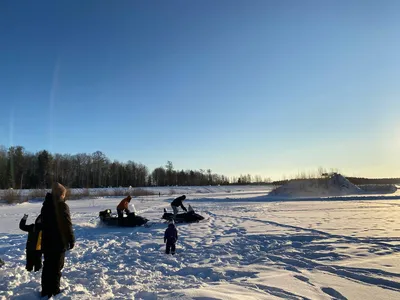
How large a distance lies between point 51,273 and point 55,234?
0.59 m

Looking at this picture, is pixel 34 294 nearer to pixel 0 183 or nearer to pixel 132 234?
pixel 132 234

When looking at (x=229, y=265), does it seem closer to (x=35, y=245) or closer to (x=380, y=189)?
(x=35, y=245)

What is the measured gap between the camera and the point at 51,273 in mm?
5328

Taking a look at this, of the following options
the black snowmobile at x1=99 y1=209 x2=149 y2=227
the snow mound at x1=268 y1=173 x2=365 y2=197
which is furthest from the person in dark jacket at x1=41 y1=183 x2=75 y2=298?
the snow mound at x1=268 y1=173 x2=365 y2=197

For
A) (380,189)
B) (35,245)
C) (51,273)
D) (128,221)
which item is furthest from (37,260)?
(380,189)

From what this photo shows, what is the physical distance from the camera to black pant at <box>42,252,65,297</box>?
5285mm

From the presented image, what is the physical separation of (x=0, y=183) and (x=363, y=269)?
84.8 metres

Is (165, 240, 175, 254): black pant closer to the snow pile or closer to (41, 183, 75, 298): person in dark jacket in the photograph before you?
(41, 183, 75, 298): person in dark jacket

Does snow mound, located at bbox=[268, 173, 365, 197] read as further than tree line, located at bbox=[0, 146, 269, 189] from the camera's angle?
No

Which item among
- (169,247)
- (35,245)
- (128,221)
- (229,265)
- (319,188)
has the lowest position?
(229,265)

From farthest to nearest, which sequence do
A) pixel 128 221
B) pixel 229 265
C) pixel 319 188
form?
pixel 319 188 → pixel 128 221 → pixel 229 265

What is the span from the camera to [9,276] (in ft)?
21.4

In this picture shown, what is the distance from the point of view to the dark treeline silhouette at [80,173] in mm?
80250

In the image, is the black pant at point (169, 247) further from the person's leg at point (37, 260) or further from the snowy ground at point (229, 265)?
the person's leg at point (37, 260)
